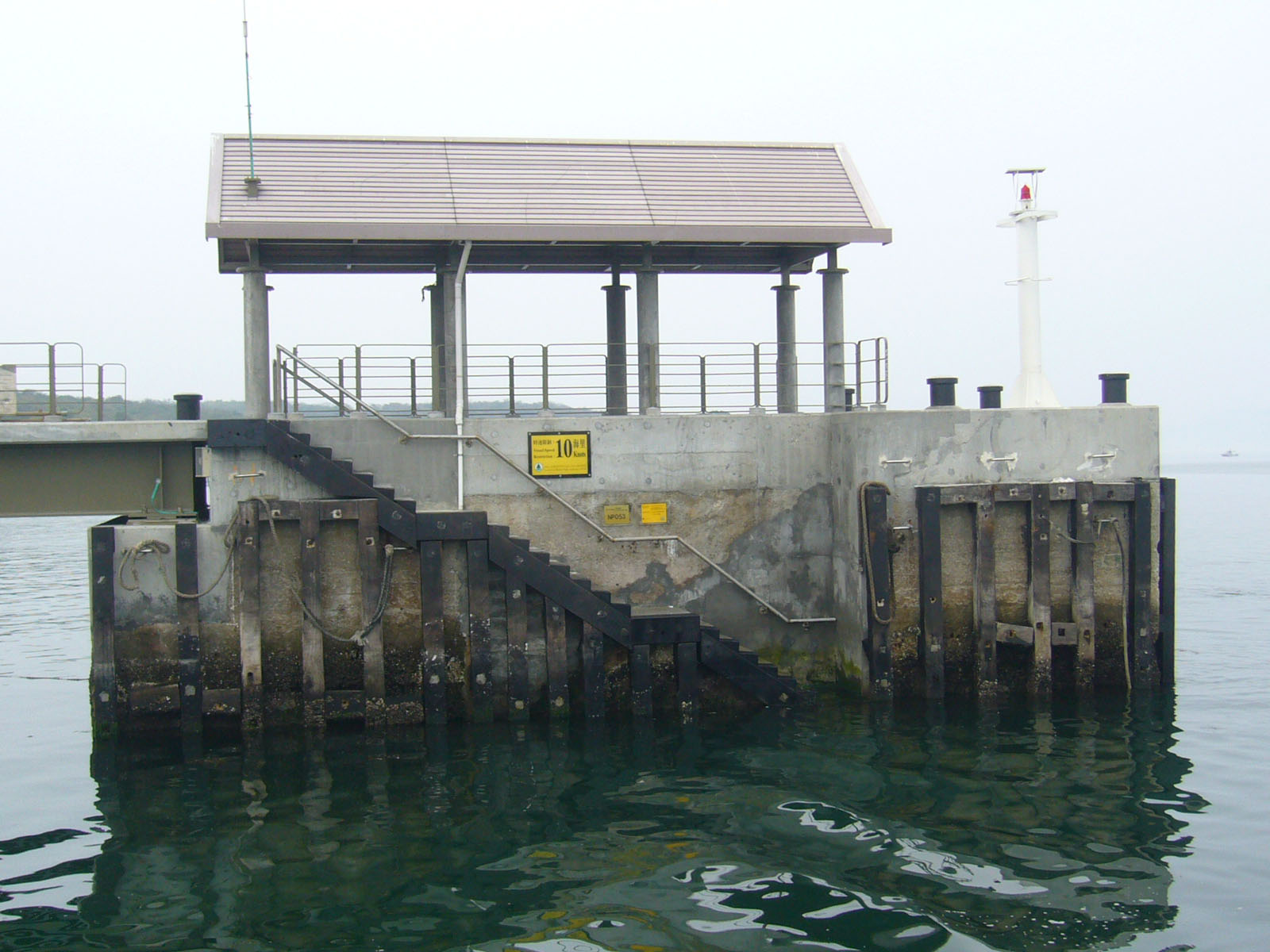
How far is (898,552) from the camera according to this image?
1544cm

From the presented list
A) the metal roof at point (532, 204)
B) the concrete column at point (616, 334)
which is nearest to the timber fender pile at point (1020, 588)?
the metal roof at point (532, 204)

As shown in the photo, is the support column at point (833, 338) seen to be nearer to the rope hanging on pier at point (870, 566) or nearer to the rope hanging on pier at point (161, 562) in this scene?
the rope hanging on pier at point (870, 566)

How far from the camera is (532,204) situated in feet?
55.7

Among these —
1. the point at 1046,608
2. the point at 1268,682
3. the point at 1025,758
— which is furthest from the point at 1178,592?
the point at 1025,758

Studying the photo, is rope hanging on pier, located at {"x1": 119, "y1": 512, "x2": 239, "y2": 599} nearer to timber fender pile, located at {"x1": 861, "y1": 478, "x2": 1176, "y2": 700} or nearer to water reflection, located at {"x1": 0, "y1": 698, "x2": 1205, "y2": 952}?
water reflection, located at {"x1": 0, "y1": 698, "x2": 1205, "y2": 952}

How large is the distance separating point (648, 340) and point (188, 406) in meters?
6.71

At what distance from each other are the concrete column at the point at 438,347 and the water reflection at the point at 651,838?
526 centimetres

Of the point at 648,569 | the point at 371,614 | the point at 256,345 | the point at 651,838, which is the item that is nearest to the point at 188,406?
the point at 256,345

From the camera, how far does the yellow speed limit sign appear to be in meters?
15.9

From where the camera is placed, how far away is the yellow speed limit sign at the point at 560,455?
52.2 feet

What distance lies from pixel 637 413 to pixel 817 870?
868cm

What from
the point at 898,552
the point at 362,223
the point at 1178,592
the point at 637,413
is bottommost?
the point at 1178,592

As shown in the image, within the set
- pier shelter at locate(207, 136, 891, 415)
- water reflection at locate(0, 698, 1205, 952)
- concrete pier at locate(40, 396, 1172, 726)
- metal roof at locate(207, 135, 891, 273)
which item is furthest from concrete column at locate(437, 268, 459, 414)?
water reflection at locate(0, 698, 1205, 952)

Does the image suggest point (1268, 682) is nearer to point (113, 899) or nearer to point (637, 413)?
point (637, 413)
